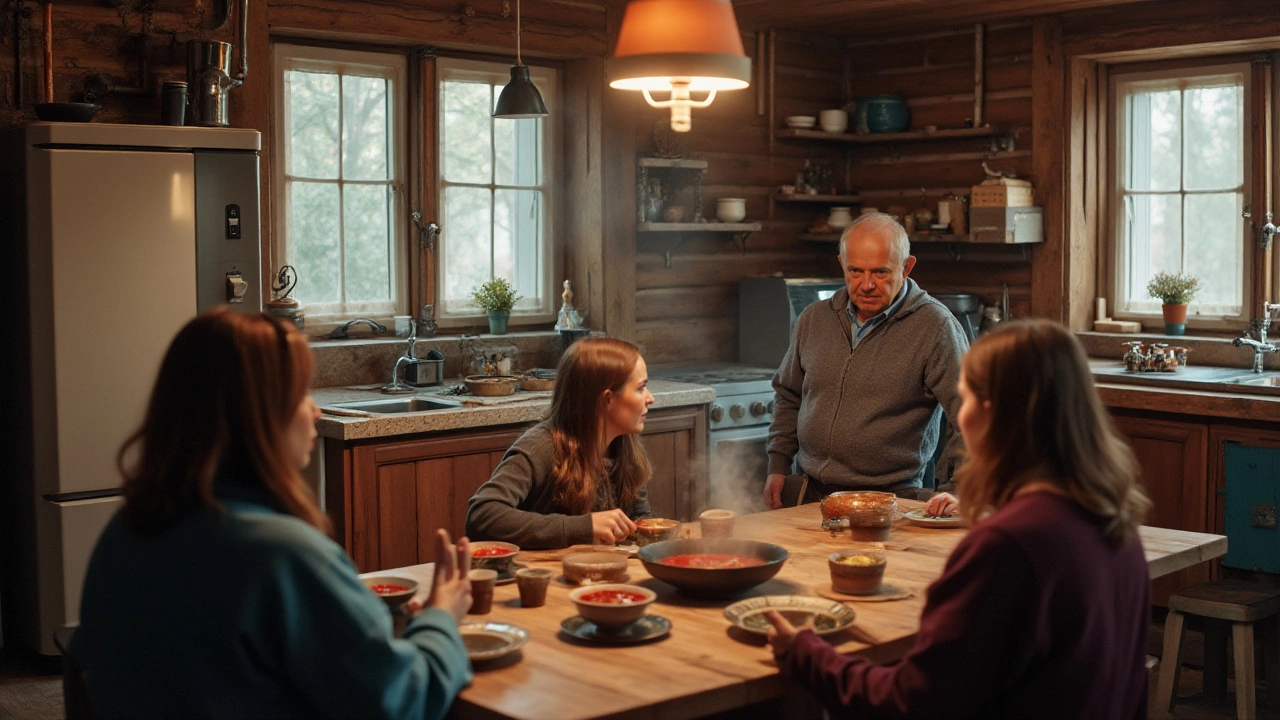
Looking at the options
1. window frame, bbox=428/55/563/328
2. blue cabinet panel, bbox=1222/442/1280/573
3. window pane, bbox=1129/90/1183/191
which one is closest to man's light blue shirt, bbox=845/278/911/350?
blue cabinet panel, bbox=1222/442/1280/573

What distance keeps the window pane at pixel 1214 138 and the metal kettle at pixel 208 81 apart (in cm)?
394

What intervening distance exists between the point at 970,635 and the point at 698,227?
431 cm

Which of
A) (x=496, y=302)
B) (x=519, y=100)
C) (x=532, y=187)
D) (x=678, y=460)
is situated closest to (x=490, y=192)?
(x=532, y=187)

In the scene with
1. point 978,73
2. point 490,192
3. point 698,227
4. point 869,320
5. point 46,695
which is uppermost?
point 978,73

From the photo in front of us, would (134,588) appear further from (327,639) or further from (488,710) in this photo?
(488,710)

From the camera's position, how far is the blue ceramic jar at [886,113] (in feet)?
21.0

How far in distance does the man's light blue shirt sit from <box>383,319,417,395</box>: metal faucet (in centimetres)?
186

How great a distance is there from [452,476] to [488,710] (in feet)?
8.82

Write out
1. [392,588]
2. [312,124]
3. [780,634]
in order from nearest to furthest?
[780,634], [392,588], [312,124]

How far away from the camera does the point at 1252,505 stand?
15.5 ft

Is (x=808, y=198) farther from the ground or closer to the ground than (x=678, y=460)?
farther from the ground

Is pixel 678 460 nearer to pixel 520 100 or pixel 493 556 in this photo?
pixel 520 100

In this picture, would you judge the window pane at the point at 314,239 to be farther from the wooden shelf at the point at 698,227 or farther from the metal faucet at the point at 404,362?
the wooden shelf at the point at 698,227

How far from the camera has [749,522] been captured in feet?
10.5
